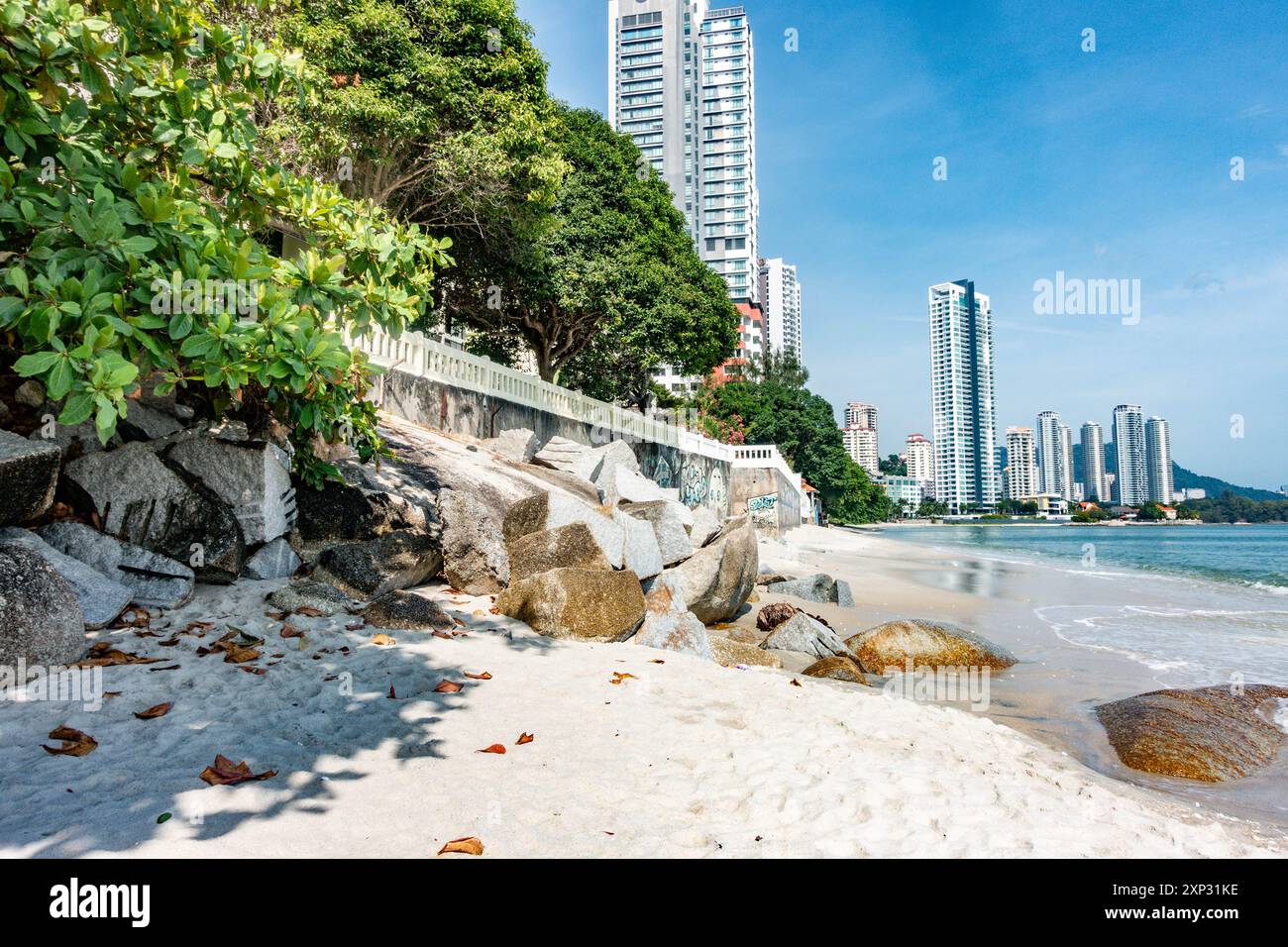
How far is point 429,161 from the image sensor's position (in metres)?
15.9

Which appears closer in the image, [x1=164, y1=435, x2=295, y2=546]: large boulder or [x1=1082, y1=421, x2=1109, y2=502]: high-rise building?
[x1=164, y1=435, x2=295, y2=546]: large boulder

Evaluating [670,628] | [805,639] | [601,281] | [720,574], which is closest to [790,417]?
[601,281]

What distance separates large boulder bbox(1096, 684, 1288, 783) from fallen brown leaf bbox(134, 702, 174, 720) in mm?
7110

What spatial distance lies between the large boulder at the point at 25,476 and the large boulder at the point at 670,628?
502 cm

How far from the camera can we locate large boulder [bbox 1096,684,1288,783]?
5590 mm

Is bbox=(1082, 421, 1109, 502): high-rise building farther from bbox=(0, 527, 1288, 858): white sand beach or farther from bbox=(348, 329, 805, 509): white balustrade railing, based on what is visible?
bbox=(0, 527, 1288, 858): white sand beach

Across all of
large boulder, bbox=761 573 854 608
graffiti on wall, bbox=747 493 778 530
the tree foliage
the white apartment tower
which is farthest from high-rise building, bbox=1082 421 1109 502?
large boulder, bbox=761 573 854 608

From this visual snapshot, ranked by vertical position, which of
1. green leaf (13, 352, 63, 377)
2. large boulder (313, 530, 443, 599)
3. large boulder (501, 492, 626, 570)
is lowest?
large boulder (313, 530, 443, 599)

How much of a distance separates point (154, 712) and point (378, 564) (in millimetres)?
2917

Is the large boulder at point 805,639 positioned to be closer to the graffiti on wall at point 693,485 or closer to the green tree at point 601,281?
the green tree at point 601,281

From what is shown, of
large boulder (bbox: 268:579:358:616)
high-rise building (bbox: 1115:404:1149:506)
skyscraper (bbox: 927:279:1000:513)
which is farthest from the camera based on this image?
high-rise building (bbox: 1115:404:1149:506)

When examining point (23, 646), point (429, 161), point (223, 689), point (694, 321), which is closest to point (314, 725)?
point (223, 689)

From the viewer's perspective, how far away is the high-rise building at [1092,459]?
171 meters

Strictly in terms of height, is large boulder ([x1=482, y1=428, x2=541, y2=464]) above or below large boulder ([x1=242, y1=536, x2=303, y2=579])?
above
